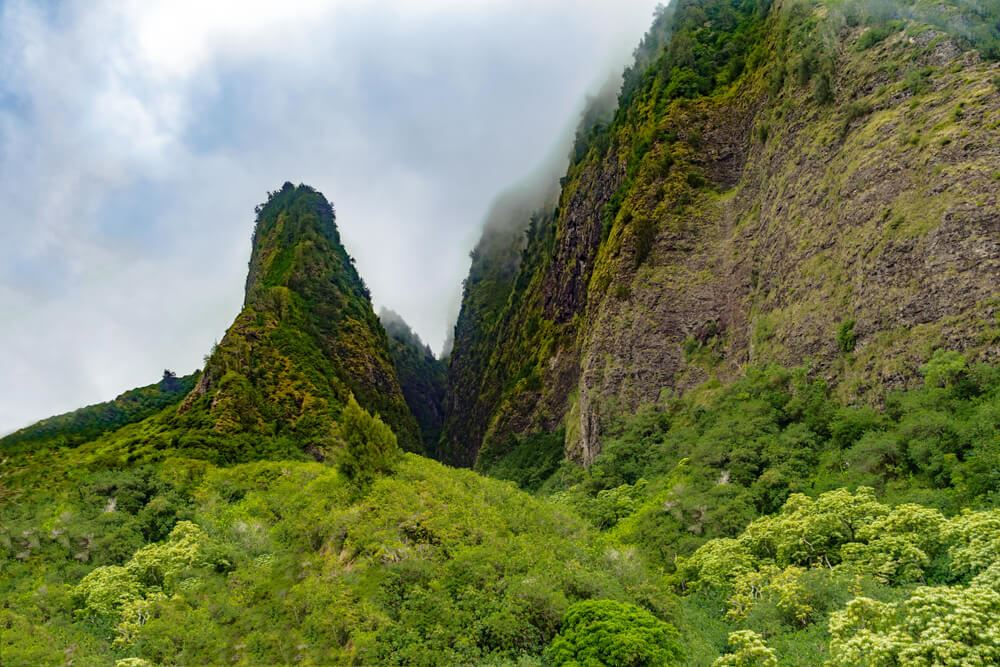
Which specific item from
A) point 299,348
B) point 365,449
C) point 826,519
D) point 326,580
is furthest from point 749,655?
point 299,348

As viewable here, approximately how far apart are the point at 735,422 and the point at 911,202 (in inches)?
797

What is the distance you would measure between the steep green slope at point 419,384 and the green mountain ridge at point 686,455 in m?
71.0

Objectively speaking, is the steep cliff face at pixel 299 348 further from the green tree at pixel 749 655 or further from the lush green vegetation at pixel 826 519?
the green tree at pixel 749 655

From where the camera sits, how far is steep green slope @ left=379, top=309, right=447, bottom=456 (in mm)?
166375

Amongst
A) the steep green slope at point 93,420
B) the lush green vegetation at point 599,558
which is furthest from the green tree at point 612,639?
the steep green slope at point 93,420

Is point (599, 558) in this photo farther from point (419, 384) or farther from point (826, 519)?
point (419, 384)

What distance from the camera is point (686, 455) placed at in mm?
55688

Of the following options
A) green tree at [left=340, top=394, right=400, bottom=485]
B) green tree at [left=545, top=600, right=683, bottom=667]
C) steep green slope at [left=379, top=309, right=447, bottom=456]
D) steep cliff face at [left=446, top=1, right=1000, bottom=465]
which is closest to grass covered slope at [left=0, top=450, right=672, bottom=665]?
green tree at [left=545, top=600, right=683, bottom=667]

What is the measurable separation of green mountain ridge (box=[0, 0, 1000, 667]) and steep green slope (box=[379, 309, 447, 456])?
71.0 m

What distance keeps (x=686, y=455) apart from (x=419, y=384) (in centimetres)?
A: 12908

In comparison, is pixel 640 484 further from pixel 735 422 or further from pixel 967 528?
pixel 967 528

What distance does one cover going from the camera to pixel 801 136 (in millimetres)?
60812

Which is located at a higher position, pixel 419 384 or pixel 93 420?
pixel 419 384

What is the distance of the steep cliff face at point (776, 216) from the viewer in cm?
4150
